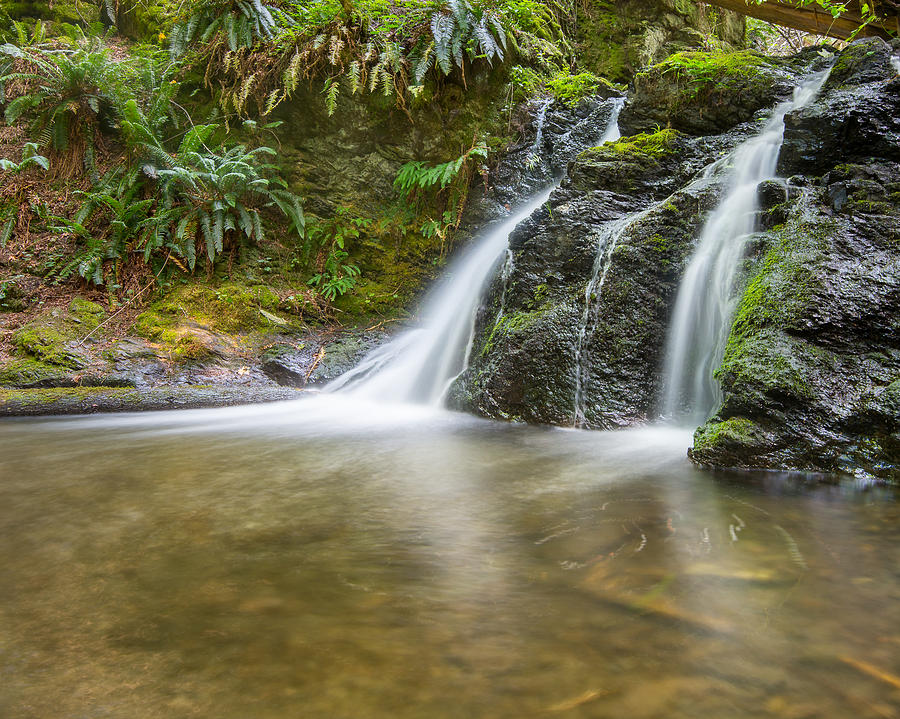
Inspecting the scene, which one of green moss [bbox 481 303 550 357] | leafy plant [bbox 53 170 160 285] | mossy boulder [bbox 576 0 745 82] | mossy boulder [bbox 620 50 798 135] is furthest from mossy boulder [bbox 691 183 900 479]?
mossy boulder [bbox 576 0 745 82]

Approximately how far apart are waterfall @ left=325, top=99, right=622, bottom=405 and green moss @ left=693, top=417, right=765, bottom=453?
262 cm

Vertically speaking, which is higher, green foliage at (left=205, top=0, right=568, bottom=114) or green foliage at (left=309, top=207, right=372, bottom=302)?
green foliage at (left=205, top=0, right=568, bottom=114)

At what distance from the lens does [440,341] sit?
590cm

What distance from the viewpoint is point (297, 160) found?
24.7 ft

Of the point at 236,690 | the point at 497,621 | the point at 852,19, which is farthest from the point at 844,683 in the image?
the point at 852,19

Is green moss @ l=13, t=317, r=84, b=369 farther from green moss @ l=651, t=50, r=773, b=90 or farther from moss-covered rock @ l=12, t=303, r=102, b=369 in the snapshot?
green moss @ l=651, t=50, r=773, b=90

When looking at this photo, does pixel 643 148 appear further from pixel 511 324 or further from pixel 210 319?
pixel 210 319

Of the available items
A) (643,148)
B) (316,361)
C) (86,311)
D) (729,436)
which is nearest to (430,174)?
(643,148)

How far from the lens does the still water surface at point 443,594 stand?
3.41 feet

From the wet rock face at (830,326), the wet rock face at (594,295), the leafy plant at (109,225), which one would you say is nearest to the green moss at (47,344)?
the leafy plant at (109,225)

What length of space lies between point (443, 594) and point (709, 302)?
3461 millimetres

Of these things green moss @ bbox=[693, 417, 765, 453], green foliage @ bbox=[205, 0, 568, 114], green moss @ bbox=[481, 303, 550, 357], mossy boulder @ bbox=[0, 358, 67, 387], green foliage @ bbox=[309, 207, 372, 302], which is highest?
green foliage @ bbox=[205, 0, 568, 114]

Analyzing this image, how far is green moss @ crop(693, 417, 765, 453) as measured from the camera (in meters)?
2.91

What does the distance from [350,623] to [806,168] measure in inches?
192
